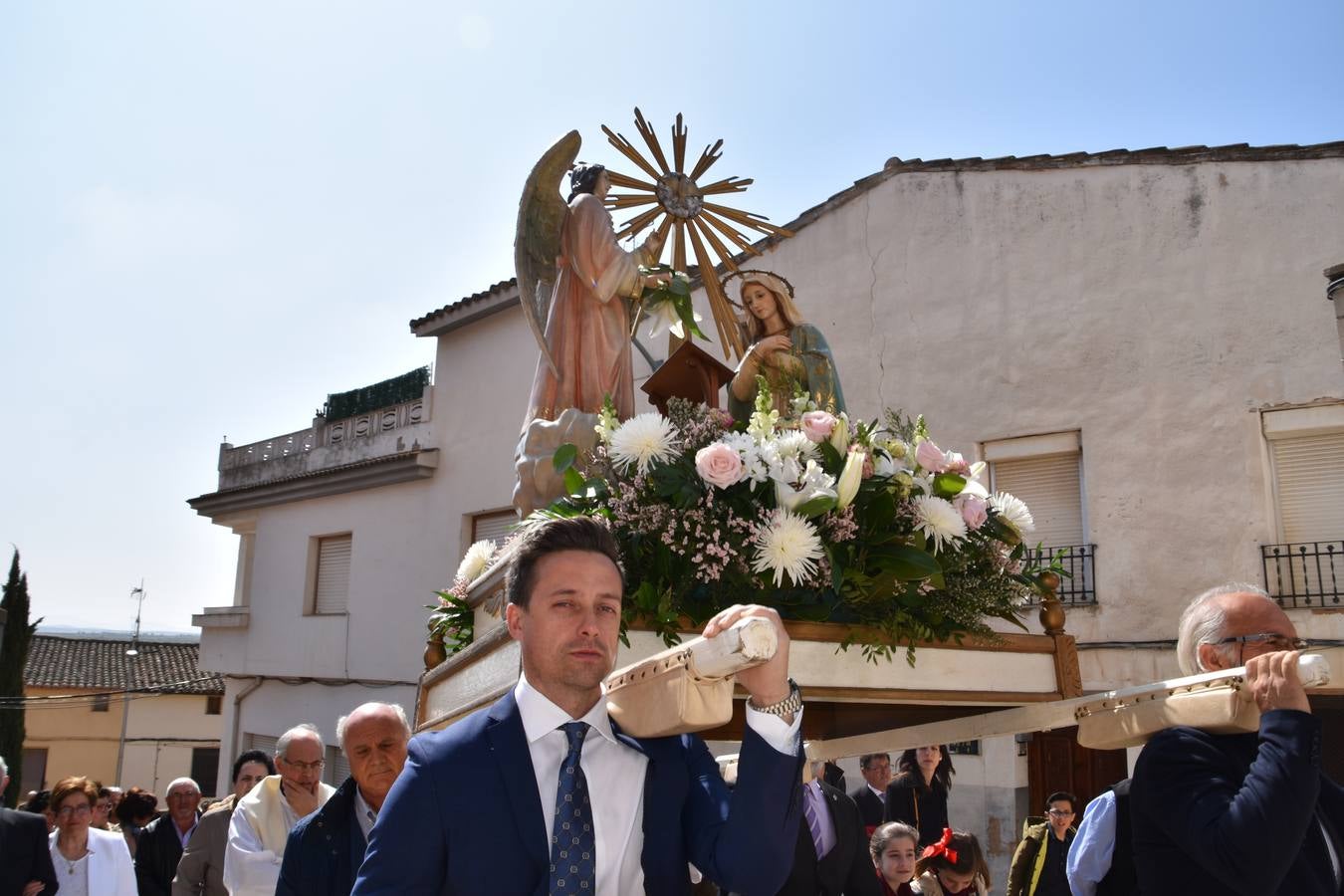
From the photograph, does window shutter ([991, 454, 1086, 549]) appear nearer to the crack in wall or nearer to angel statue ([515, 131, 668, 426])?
the crack in wall

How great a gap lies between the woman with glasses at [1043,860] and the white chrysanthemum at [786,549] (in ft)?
12.6

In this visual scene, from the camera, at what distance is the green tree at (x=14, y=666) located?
19.4 m

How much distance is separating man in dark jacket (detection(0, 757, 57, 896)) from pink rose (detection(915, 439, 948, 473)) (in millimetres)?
4035

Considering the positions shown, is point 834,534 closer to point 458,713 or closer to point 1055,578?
point 1055,578

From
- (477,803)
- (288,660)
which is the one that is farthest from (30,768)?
(477,803)

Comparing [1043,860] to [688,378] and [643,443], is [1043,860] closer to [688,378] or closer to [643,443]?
[688,378]

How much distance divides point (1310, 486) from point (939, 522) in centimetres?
796

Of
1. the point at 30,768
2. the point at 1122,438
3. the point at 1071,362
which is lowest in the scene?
the point at 30,768

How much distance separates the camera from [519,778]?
1711 mm

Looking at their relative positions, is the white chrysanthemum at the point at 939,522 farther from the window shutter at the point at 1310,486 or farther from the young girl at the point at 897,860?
the window shutter at the point at 1310,486

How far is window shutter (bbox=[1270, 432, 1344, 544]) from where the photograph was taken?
9.23m

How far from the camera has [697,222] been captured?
4.73 meters

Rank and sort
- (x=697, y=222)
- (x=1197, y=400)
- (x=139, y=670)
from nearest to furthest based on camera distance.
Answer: (x=697, y=222) < (x=1197, y=400) < (x=139, y=670)

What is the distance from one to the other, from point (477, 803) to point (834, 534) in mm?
1257
